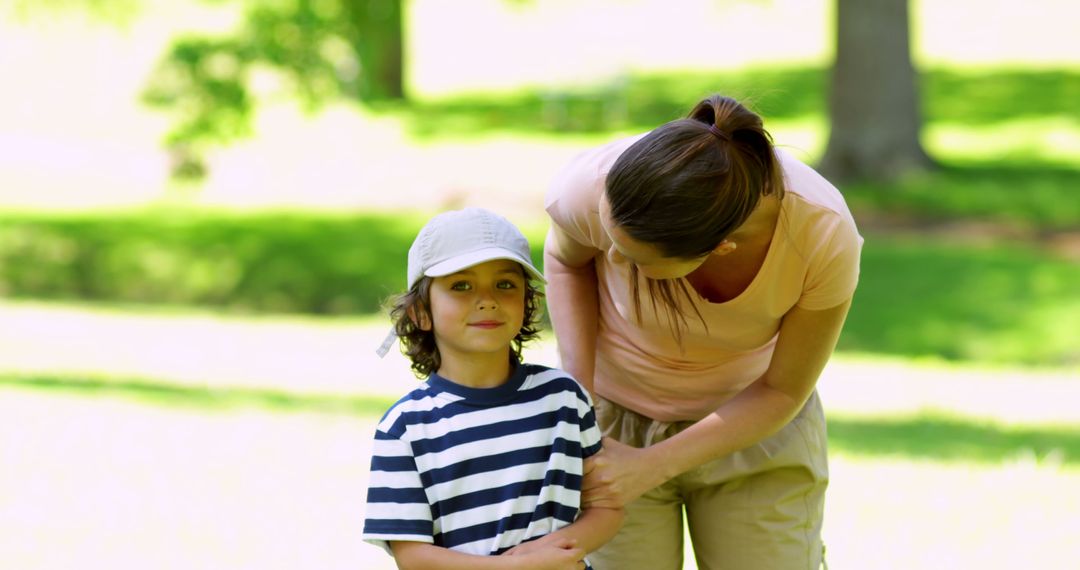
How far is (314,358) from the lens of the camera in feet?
38.3

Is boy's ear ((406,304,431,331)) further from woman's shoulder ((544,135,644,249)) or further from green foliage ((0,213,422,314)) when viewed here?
green foliage ((0,213,422,314))

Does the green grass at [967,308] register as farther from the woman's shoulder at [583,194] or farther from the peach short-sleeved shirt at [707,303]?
the woman's shoulder at [583,194]

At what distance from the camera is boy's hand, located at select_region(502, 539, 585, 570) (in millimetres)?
2934

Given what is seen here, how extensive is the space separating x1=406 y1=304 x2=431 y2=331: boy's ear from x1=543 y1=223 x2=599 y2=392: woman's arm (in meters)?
0.52

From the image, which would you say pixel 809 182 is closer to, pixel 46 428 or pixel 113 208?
pixel 46 428

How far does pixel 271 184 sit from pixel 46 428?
47.4ft

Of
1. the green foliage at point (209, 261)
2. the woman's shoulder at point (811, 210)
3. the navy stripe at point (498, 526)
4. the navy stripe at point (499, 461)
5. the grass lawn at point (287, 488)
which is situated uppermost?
the woman's shoulder at point (811, 210)

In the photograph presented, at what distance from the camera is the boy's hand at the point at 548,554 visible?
2934mm

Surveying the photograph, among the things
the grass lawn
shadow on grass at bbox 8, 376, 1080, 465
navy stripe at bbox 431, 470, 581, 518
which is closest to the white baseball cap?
navy stripe at bbox 431, 470, 581, 518

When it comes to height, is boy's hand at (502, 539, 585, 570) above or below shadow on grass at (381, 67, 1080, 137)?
above

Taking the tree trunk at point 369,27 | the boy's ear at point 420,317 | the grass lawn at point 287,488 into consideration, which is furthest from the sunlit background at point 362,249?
the boy's ear at point 420,317

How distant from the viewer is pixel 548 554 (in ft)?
9.70

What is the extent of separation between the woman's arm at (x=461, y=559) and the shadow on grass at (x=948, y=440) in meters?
4.64

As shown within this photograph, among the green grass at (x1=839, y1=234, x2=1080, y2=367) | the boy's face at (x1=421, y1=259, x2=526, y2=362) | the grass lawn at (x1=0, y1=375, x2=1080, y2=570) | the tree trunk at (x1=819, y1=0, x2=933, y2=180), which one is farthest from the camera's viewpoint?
the tree trunk at (x1=819, y1=0, x2=933, y2=180)
